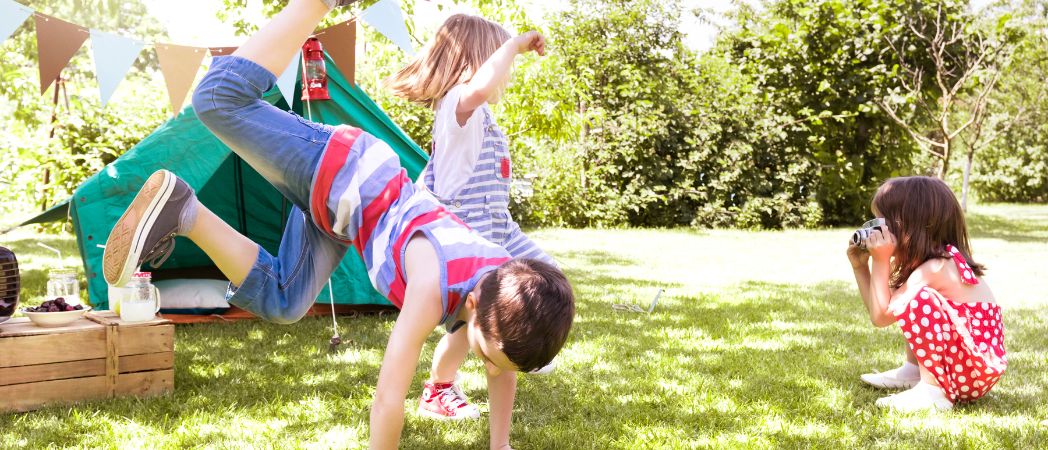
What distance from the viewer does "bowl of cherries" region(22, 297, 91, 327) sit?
2.55 metres

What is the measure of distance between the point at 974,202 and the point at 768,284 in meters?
16.6

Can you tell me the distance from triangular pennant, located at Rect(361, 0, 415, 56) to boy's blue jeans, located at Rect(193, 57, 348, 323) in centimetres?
155

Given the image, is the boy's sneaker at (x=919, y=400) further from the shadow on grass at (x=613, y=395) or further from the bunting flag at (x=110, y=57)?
the bunting flag at (x=110, y=57)

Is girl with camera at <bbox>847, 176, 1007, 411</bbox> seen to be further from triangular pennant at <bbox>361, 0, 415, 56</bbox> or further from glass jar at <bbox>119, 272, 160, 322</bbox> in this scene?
glass jar at <bbox>119, 272, 160, 322</bbox>

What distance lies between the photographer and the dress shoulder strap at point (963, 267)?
2465 mm

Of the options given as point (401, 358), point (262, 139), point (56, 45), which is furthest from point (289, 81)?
point (401, 358)

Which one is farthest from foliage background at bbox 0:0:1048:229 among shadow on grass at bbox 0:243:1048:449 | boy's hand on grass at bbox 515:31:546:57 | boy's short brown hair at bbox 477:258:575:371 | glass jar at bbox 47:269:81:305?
boy's short brown hair at bbox 477:258:575:371

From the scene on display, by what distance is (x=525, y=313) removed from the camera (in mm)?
1593

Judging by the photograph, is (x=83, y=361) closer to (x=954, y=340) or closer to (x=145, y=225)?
(x=145, y=225)

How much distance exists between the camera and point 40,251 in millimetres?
6922

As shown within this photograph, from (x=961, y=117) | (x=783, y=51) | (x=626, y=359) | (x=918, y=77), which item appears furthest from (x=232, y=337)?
(x=961, y=117)

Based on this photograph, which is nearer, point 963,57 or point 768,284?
point 768,284

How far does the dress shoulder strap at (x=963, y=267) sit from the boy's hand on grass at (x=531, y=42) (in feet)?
4.69

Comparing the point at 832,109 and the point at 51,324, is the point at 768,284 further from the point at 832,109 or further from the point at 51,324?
the point at 832,109
